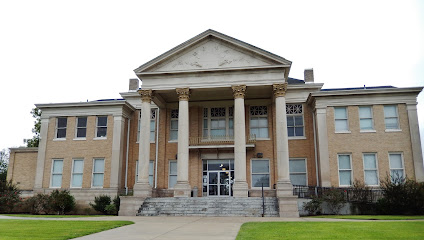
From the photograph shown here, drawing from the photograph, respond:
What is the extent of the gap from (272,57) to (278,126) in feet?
16.1

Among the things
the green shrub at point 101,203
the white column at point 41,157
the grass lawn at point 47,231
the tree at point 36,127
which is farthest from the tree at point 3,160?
the grass lawn at point 47,231

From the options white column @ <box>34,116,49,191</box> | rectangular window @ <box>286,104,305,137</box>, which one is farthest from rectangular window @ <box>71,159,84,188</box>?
rectangular window @ <box>286,104,305,137</box>

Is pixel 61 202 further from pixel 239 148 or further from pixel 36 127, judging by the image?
pixel 36 127

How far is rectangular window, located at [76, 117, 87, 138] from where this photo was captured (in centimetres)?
3164

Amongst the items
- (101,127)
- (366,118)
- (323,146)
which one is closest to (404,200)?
(323,146)

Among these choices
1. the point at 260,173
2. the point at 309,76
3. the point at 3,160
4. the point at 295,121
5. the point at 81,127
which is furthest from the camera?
the point at 3,160

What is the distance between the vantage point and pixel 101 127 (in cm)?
3131

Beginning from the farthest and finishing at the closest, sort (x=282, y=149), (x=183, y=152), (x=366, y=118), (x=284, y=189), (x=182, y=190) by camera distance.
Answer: (x=366, y=118) → (x=183, y=152) → (x=182, y=190) → (x=282, y=149) → (x=284, y=189)

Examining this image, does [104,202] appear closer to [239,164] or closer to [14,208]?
[14,208]

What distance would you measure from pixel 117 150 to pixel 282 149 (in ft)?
44.5

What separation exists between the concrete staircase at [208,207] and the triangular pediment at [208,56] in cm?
946

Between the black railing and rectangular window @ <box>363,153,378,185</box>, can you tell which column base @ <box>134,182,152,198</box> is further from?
rectangular window @ <box>363,153,378,185</box>

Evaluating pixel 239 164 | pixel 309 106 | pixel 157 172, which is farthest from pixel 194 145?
pixel 309 106

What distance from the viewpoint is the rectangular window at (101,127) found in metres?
31.2
